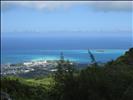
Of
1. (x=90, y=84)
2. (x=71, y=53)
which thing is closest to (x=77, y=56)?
(x=71, y=53)

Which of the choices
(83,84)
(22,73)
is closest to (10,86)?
(83,84)

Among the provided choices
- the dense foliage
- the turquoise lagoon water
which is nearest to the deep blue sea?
the turquoise lagoon water

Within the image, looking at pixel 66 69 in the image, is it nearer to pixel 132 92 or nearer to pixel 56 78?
pixel 56 78

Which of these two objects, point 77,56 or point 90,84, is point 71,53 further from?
point 90,84

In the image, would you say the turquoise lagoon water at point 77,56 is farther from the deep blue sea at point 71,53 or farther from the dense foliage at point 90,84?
the dense foliage at point 90,84

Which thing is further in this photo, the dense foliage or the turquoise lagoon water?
the turquoise lagoon water

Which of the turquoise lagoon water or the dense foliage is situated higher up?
the dense foliage

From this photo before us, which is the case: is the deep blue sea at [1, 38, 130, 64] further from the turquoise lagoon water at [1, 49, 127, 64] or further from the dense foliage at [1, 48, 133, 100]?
the dense foliage at [1, 48, 133, 100]

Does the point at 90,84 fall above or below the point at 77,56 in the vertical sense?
above

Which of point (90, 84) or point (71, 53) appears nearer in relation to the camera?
point (90, 84)

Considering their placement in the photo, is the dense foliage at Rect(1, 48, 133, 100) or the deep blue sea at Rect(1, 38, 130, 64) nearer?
the dense foliage at Rect(1, 48, 133, 100)

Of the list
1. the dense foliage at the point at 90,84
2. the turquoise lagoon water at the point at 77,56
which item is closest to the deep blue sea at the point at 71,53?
the turquoise lagoon water at the point at 77,56
